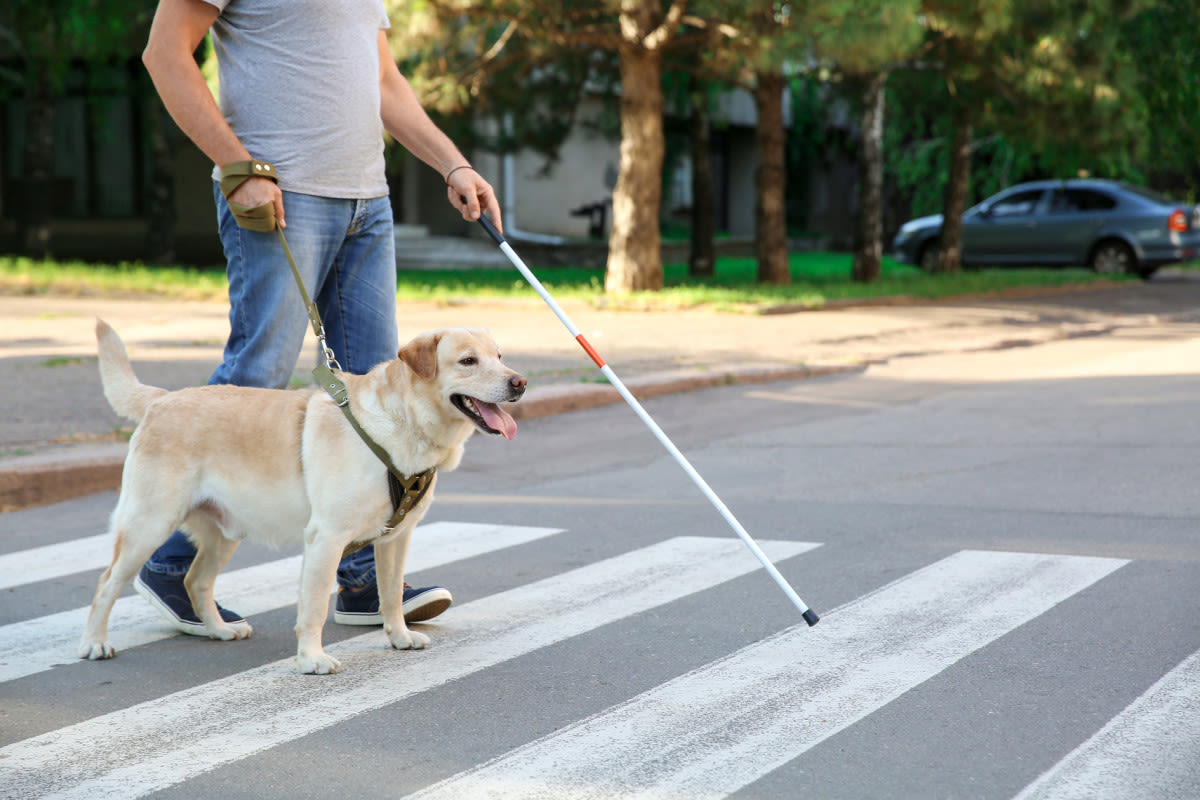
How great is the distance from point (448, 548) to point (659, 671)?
1937mm

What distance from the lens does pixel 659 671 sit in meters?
3.95

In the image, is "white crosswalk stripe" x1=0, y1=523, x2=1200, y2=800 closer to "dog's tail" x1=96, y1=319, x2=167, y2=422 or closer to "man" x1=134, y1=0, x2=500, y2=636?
"man" x1=134, y1=0, x2=500, y2=636

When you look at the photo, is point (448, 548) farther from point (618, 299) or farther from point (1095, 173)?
point (1095, 173)

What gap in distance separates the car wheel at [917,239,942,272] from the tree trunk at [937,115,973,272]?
160 centimetres

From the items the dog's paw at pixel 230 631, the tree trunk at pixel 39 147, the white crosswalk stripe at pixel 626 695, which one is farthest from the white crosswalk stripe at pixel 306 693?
the tree trunk at pixel 39 147

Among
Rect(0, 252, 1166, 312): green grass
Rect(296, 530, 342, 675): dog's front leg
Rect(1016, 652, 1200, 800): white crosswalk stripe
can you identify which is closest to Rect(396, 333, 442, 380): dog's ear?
Rect(296, 530, 342, 675): dog's front leg

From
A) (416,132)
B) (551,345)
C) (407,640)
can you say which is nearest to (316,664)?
(407,640)

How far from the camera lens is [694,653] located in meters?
4.12

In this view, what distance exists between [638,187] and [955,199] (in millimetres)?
7925

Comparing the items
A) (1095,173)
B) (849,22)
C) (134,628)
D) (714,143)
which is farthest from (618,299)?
(714,143)

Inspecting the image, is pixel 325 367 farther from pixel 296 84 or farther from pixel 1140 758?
pixel 1140 758

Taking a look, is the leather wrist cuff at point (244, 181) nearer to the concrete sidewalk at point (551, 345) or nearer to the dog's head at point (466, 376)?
A: the dog's head at point (466, 376)

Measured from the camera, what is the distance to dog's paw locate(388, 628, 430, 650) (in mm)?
4230

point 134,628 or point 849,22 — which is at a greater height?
point 849,22
